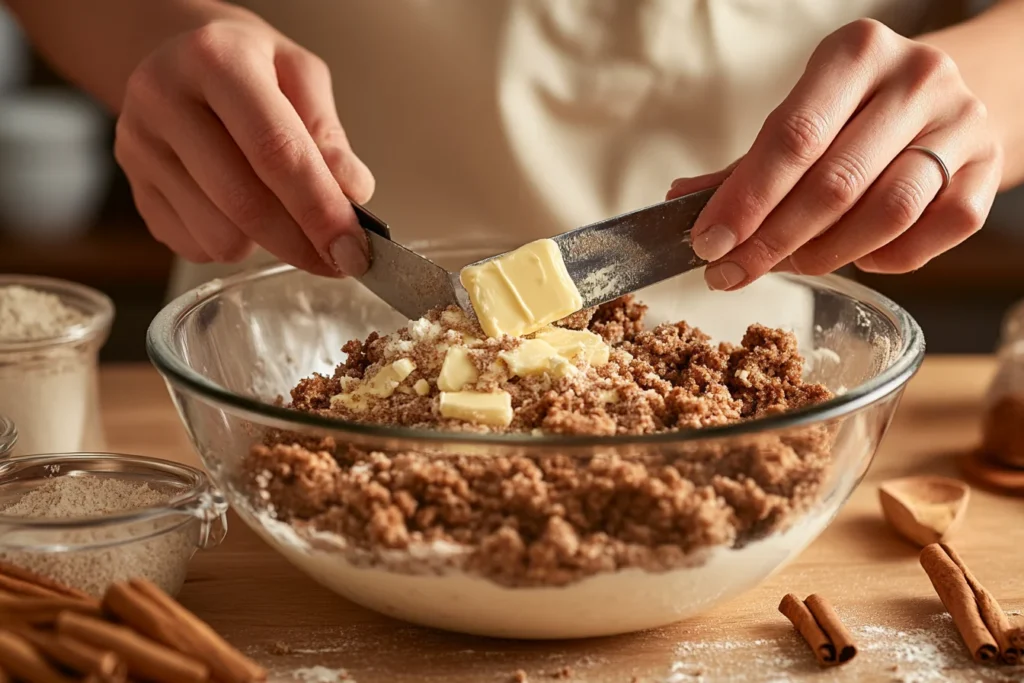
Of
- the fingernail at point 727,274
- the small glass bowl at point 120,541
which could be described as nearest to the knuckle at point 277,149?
the small glass bowl at point 120,541

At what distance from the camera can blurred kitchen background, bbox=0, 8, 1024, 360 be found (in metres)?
3.22

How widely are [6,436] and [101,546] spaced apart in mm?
289

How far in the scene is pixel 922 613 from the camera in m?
1.10

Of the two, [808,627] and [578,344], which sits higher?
[578,344]

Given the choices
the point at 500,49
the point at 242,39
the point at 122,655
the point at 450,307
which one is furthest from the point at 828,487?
the point at 500,49

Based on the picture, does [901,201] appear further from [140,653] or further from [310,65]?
[140,653]

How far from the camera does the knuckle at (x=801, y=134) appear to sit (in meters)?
1.07

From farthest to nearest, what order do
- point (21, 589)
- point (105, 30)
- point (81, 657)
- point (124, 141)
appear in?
point (105, 30) → point (124, 141) → point (21, 589) → point (81, 657)

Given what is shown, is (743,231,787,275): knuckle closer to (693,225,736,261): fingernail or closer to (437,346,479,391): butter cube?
(693,225,736,261): fingernail

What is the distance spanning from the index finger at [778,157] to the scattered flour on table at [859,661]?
1.25 feet

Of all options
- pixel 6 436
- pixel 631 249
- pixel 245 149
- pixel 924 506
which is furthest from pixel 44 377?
pixel 924 506

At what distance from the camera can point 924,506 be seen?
1280mm

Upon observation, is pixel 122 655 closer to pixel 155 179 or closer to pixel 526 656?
pixel 526 656

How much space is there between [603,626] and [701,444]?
0.21 metres
